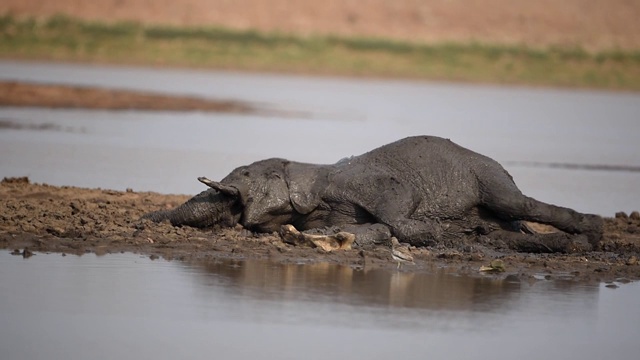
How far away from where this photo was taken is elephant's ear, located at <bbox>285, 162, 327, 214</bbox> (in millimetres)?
11844

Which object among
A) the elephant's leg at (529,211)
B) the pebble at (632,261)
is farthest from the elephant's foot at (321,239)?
the pebble at (632,261)

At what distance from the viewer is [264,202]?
38.7ft

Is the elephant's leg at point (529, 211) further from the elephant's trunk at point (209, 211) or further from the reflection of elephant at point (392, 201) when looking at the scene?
the elephant's trunk at point (209, 211)

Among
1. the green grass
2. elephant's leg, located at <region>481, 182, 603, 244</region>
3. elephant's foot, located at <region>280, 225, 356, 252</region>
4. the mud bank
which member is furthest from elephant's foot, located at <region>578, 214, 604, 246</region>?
the green grass

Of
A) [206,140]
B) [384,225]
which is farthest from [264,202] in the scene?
[206,140]

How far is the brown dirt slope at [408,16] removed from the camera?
64.8m

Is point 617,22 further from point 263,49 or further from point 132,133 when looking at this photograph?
point 132,133

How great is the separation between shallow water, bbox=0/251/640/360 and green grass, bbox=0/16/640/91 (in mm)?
39105

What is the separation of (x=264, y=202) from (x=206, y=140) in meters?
11.8

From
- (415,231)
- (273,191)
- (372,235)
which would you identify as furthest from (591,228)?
(273,191)

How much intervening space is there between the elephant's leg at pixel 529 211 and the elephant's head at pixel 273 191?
160 centimetres

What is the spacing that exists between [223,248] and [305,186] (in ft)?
3.30

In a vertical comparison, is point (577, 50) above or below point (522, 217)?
above

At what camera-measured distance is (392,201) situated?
461 inches
